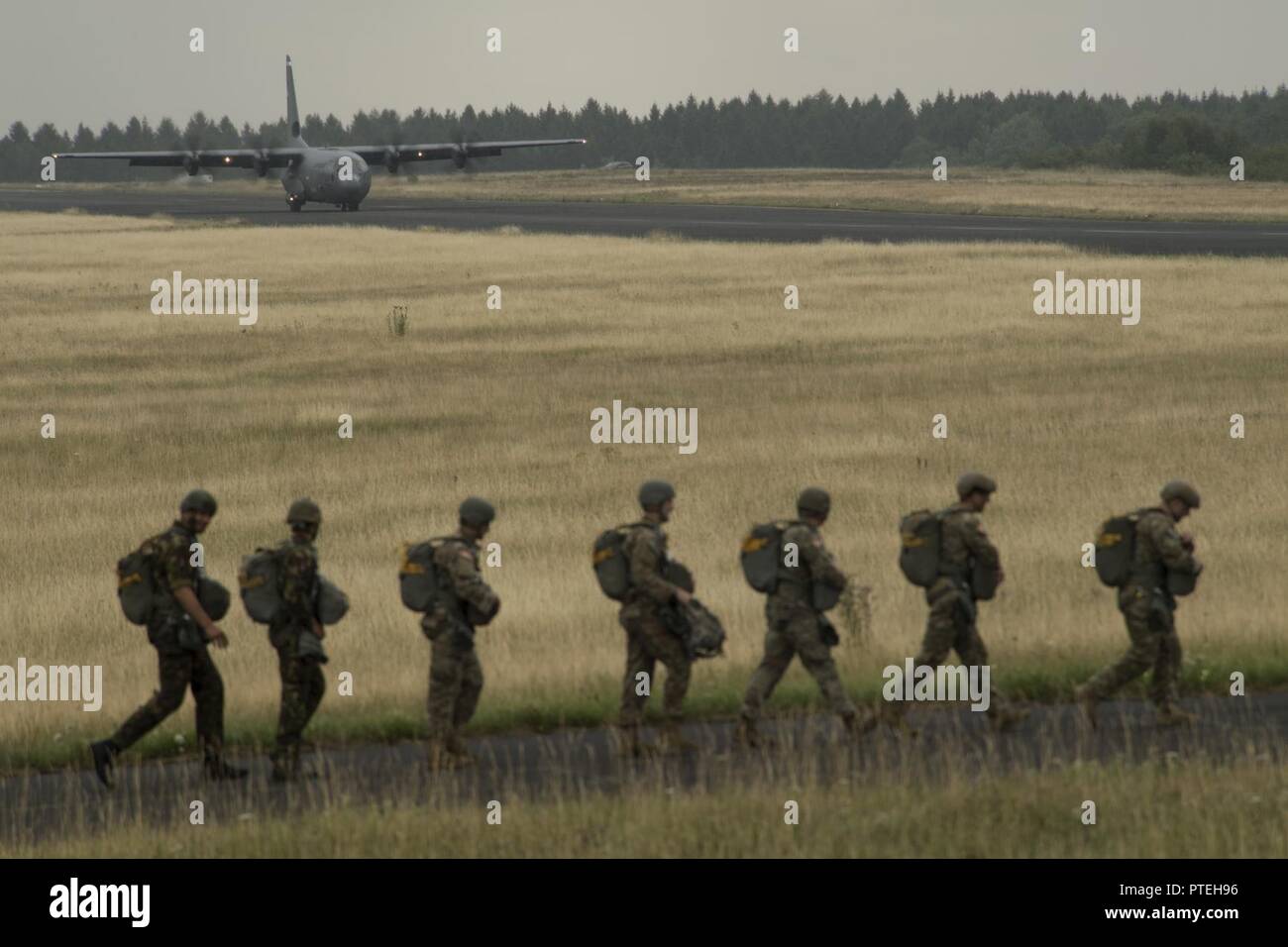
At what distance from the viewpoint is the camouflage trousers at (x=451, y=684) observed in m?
13.8

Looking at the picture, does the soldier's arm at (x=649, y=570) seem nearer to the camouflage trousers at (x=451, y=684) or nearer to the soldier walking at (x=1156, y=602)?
the camouflage trousers at (x=451, y=684)

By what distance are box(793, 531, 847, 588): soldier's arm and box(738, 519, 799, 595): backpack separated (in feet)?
0.50

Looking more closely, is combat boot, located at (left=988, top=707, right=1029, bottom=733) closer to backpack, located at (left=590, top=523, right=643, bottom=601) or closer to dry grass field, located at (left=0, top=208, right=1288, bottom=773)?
dry grass field, located at (left=0, top=208, right=1288, bottom=773)

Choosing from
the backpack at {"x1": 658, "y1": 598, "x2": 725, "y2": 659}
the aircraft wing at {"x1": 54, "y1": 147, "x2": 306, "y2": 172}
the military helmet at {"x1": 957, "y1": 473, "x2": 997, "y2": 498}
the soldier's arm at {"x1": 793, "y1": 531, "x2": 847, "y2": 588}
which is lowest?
the backpack at {"x1": 658, "y1": 598, "x2": 725, "y2": 659}

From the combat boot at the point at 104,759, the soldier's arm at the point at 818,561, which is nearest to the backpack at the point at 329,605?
the combat boot at the point at 104,759

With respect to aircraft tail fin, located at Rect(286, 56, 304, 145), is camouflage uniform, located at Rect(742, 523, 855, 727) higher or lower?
lower

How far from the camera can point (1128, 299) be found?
169 ft

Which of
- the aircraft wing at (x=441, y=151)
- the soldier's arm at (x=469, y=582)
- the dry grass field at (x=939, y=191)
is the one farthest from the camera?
the aircraft wing at (x=441, y=151)

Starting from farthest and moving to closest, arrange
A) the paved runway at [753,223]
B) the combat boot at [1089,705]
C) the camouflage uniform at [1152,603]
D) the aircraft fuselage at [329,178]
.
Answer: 1. the aircraft fuselage at [329,178]
2. the paved runway at [753,223]
3. the combat boot at [1089,705]
4. the camouflage uniform at [1152,603]

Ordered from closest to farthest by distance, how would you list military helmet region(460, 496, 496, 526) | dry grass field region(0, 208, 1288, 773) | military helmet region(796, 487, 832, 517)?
military helmet region(460, 496, 496, 526), military helmet region(796, 487, 832, 517), dry grass field region(0, 208, 1288, 773)

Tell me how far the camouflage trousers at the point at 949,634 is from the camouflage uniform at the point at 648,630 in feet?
5.29

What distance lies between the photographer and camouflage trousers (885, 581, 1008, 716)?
14312mm

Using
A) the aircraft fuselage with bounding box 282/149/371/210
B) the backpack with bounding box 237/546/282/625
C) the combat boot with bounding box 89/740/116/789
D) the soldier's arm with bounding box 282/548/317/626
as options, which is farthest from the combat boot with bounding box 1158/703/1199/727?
the aircraft fuselage with bounding box 282/149/371/210
